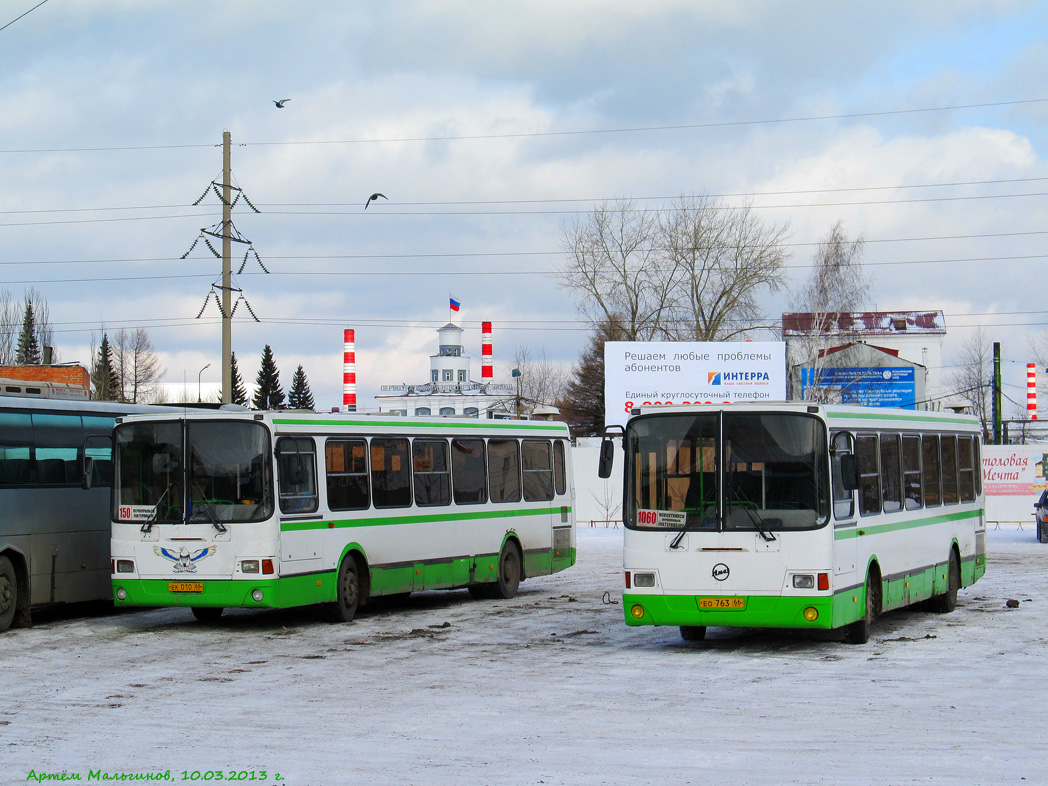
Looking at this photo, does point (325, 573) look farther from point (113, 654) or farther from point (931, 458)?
point (931, 458)

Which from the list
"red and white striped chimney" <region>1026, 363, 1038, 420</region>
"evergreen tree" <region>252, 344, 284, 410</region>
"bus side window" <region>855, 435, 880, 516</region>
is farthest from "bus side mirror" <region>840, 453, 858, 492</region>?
"evergreen tree" <region>252, 344, 284, 410</region>

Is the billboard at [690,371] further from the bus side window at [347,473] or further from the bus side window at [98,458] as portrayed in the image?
the bus side window at [98,458]

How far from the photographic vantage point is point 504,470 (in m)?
21.4

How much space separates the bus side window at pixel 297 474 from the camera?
54.7ft

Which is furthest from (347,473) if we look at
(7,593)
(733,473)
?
(733,473)

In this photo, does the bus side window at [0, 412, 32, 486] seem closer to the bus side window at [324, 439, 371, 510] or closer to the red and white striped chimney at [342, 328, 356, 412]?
the bus side window at [324, 439, 371, 510]

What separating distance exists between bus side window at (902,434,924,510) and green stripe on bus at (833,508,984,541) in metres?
0.24

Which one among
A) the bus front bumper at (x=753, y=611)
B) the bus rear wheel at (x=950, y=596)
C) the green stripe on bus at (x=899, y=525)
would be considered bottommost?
the bus rear wheel at (x=950, y=596)

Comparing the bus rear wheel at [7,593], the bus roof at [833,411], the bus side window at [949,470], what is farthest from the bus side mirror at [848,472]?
the bus rear wheel at [7,593]

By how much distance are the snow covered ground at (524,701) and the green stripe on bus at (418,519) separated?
1.33 meters

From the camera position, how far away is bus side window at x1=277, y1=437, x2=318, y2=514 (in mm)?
16672

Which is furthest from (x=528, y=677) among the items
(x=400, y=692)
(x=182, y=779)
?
(x=182, y=779)

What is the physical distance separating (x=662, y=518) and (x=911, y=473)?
14.3ft

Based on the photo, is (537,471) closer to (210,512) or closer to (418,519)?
(418,519)
